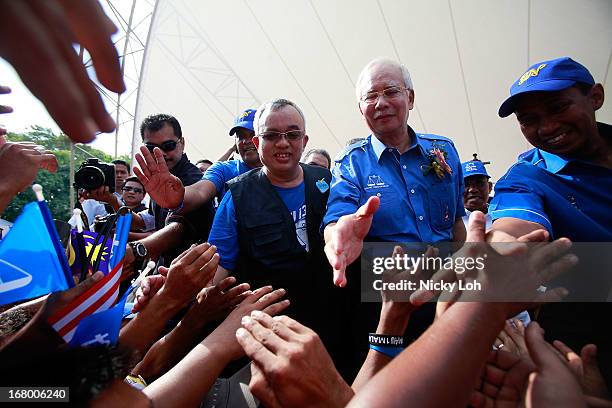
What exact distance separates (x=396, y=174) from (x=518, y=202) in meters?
0.63

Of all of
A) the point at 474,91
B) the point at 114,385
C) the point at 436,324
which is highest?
the point at 474,91

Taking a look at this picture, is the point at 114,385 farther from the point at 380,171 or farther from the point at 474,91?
the point at 474,91

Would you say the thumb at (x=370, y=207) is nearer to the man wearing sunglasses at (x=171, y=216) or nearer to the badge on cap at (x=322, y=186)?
the badge on cap at (x=322, y=186)

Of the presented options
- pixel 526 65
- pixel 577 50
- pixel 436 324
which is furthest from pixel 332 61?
pixel 436 324

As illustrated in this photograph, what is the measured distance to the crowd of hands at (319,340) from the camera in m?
0.62

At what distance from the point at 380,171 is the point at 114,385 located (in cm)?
133

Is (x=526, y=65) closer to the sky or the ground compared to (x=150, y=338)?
closer to the sky

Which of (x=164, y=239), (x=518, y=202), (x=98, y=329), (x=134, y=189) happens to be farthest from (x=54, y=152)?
(x=134, y=189)

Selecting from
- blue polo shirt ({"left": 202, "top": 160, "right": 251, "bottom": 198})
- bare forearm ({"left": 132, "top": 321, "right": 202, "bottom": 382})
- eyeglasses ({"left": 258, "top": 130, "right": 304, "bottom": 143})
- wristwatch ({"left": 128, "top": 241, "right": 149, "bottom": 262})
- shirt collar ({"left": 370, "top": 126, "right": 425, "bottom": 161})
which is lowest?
bare forearm ({"left": 132, "top": 321, "right": 202, "bottom": 382})

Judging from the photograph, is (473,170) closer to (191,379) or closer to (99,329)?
(191,379)

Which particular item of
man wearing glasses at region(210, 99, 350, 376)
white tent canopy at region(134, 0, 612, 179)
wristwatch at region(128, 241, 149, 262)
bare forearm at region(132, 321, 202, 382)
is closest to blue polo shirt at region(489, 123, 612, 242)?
man wearing glasses at region(210, 99, 350, 376)

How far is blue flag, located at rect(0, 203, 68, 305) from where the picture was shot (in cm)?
→ 95

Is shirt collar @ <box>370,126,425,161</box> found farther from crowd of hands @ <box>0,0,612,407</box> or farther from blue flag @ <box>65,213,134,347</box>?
blue flag @ <box>65,213,134,347</box>

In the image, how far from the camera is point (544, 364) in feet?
2.69
